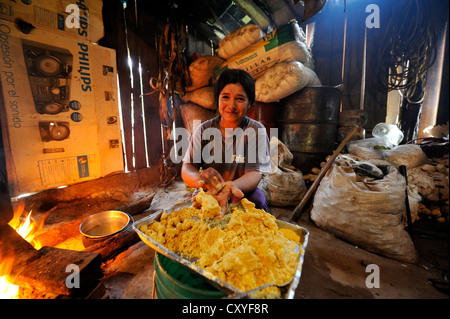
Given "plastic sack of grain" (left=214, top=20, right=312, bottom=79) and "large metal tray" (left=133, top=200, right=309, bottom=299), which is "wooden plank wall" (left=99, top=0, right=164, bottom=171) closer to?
"plastic sack of grain" (left=214, top=20, right=312, bottom=79)

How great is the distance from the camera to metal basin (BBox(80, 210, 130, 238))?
83.0 inches

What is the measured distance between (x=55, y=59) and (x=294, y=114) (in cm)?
394

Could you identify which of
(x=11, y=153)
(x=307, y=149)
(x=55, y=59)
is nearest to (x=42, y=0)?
(x=55, y=59)

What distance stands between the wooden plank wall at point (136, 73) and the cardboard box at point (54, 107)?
0.23 metres

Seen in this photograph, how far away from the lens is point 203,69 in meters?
3.47

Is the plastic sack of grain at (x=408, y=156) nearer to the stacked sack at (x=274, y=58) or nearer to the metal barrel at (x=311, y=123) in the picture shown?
the metal barrel at (x=311, y=123)

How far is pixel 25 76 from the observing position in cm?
227

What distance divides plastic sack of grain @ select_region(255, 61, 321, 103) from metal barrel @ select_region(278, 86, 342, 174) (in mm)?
300

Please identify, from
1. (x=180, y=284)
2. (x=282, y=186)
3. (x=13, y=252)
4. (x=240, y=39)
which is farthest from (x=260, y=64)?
(x=13, y=252)

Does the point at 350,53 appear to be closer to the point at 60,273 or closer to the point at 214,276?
the point at 214,276

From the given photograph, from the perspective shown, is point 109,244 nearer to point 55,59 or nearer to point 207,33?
point 55,59

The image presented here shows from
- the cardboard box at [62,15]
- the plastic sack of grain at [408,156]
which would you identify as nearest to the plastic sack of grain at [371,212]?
the plastic sack of grain at [408,156]

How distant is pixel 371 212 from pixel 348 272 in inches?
26.5
